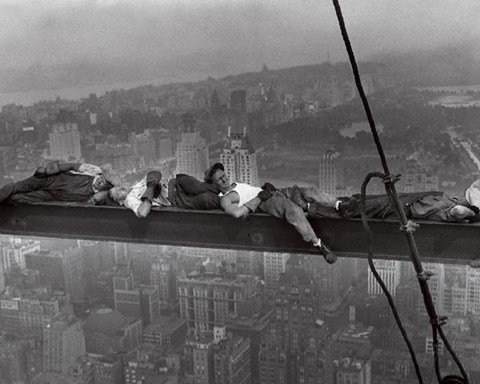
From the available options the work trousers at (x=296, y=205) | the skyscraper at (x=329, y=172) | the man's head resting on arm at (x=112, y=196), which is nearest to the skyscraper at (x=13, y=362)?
the skyscraper at (x=329, y=172)

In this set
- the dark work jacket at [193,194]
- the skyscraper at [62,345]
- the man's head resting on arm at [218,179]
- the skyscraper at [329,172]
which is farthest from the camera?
the skyscraper at [62,345]

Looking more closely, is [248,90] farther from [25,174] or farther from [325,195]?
[325,195]

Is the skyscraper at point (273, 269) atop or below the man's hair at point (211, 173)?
below

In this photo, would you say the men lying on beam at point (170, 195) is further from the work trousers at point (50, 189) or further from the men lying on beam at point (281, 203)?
the work trousers at point (50, 189)

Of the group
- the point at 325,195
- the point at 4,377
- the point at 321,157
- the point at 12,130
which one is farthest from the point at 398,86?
the point at 4,377

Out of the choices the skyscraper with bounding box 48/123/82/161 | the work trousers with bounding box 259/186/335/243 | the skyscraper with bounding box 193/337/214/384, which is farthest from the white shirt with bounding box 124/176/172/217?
the skyscraper with bounding box 193/337/214/384

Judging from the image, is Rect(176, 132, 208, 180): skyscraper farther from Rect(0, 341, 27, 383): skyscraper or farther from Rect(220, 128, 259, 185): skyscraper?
Rect(0, 341, 27, 383): skyscraper

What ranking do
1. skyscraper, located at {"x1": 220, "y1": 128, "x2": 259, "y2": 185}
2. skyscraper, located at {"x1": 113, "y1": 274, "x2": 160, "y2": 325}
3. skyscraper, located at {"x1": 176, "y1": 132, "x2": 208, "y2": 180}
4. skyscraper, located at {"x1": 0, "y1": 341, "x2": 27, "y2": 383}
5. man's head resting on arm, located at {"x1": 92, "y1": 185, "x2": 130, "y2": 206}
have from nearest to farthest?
man's head resting on arm, located at {"x1": 92, "y1": 185, "x2": 130, "y2": 206}
skyscraper, located at {"x1": 220, "y1": 128, "x2": 259, "y2": 185}
skyscraper, located at {"x1": 176, "y1": 132, "x2": 208, "y2": 180}
skyscraper, located at {"x1": 113, "y1": 274, "x2": 160, "y2": 325}
skyscraper, located at {"x1": 0, "y1": 341, "x2": 27, "y2": 383}

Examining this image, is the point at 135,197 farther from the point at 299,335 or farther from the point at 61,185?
the point at 299,335
